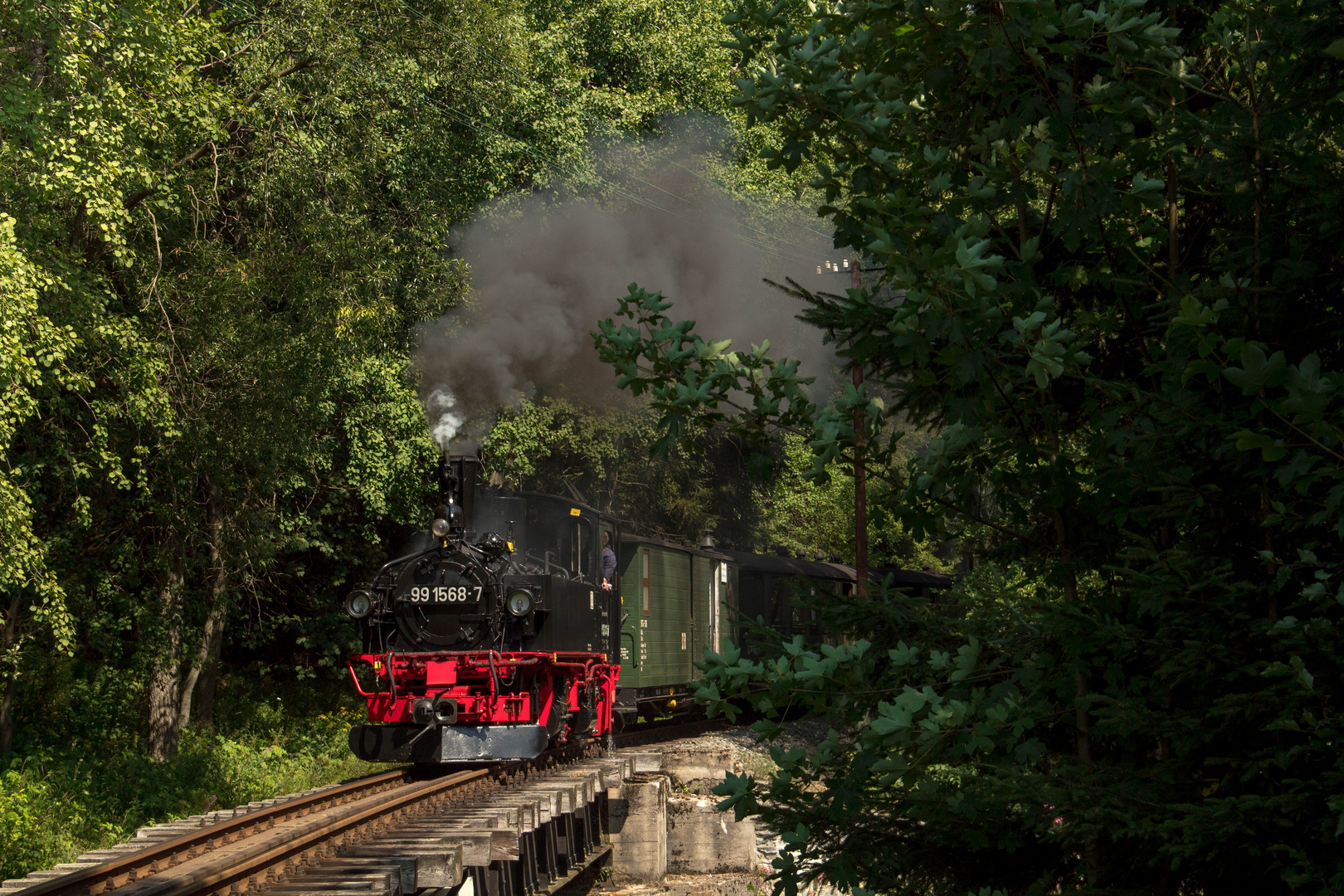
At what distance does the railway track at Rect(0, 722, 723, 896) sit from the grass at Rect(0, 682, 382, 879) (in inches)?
142

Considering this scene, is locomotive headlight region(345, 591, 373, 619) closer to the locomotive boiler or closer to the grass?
the locomotive boiler

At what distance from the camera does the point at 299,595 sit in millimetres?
22250

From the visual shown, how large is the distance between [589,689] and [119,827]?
5866 mm

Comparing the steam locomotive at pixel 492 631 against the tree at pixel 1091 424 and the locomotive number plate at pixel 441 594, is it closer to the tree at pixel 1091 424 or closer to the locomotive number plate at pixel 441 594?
the locomotive number plate at pixel 441 594

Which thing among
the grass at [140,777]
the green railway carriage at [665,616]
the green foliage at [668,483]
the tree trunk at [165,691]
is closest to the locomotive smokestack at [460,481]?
the green railway carriage at [665,616]

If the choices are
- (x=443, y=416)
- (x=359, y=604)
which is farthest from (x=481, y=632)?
(x=443, y=416)

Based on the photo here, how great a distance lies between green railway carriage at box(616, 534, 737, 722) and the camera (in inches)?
611

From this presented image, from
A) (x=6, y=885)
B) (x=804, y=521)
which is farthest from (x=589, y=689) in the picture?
(x=804, y=521)

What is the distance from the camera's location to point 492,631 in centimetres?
1222

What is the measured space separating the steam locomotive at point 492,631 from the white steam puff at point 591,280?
332 cm

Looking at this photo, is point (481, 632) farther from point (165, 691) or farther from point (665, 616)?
point (165, 691)

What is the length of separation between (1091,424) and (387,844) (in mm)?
6576

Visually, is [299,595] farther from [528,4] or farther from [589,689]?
[528,4]

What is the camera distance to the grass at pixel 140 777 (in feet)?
39.8
